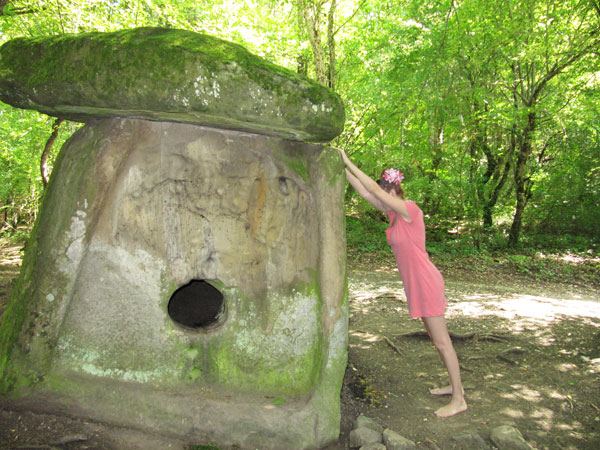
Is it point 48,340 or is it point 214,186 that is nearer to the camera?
point 48,340

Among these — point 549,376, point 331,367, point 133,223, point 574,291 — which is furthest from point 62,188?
point 574,291

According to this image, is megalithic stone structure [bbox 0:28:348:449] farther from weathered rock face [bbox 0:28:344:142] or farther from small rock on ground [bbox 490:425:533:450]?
small rock on ground [bbox 490:425:533:450]

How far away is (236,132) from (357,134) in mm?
9030

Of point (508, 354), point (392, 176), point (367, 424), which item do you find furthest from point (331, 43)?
point (367, 424)

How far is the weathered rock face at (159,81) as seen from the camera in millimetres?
2625

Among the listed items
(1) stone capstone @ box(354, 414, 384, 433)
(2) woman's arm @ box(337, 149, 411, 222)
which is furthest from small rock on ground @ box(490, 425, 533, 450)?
(2) woman's arm @ box(337, 149, 411, 222)

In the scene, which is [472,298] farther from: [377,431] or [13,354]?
[13,354]

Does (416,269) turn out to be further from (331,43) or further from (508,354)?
(331,43)

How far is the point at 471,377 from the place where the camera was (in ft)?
13.6

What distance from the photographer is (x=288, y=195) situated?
3.34 metres

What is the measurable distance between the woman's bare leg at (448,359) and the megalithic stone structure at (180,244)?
0.74m

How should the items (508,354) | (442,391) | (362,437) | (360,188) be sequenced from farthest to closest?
(508,354) → (442,391) → (360,188) → (362,437)

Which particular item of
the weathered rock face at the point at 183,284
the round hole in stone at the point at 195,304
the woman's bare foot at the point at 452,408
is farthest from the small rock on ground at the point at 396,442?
the round hole in stone at the point at 195,304

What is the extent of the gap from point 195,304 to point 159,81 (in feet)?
8.27
